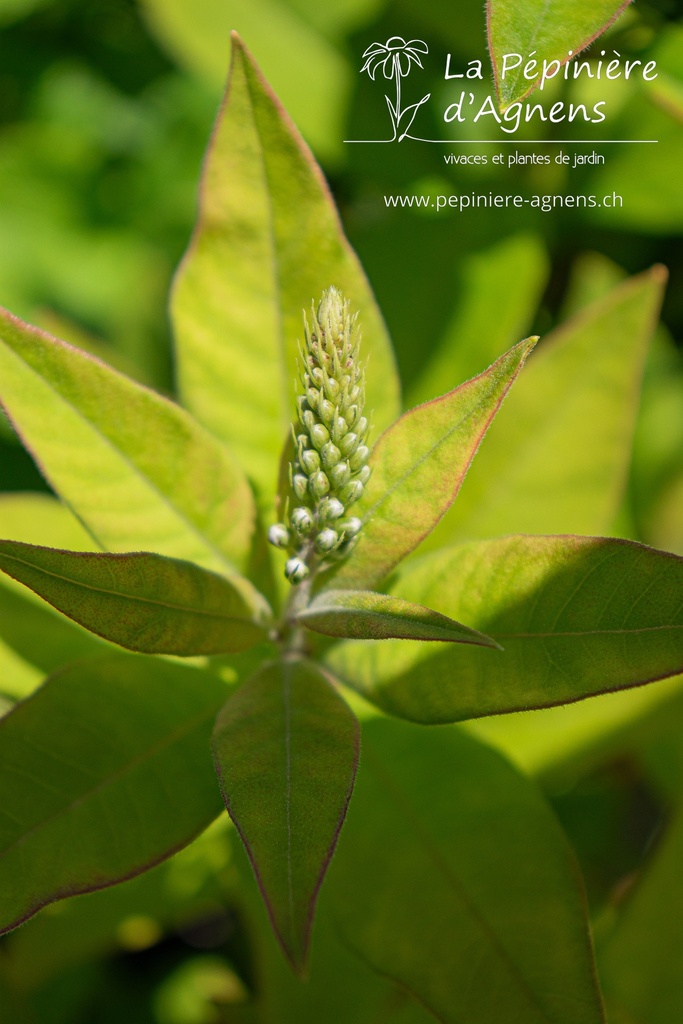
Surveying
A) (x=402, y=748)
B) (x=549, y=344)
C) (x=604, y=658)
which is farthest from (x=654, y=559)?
(x=549, y=344)

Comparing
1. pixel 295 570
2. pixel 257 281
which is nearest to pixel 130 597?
pixel 295 570

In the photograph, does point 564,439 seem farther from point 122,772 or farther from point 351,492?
point 122,772

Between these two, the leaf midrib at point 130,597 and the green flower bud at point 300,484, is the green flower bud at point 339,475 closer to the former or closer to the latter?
the green flower bud at point 300,484

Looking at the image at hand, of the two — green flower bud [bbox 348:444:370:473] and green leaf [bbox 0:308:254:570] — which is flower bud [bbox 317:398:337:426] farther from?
green leaf [bbox 0:308:254:570]

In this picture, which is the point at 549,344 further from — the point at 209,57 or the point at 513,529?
the point at 209,57

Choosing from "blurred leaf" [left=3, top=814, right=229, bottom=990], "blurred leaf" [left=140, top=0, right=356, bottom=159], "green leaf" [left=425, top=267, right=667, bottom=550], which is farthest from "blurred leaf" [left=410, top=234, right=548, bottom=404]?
"blurred leaf" [left=3, top=814, right=229, bottom=990]

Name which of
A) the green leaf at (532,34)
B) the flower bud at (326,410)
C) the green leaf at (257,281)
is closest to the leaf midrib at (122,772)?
the green leaf at (257,281)
